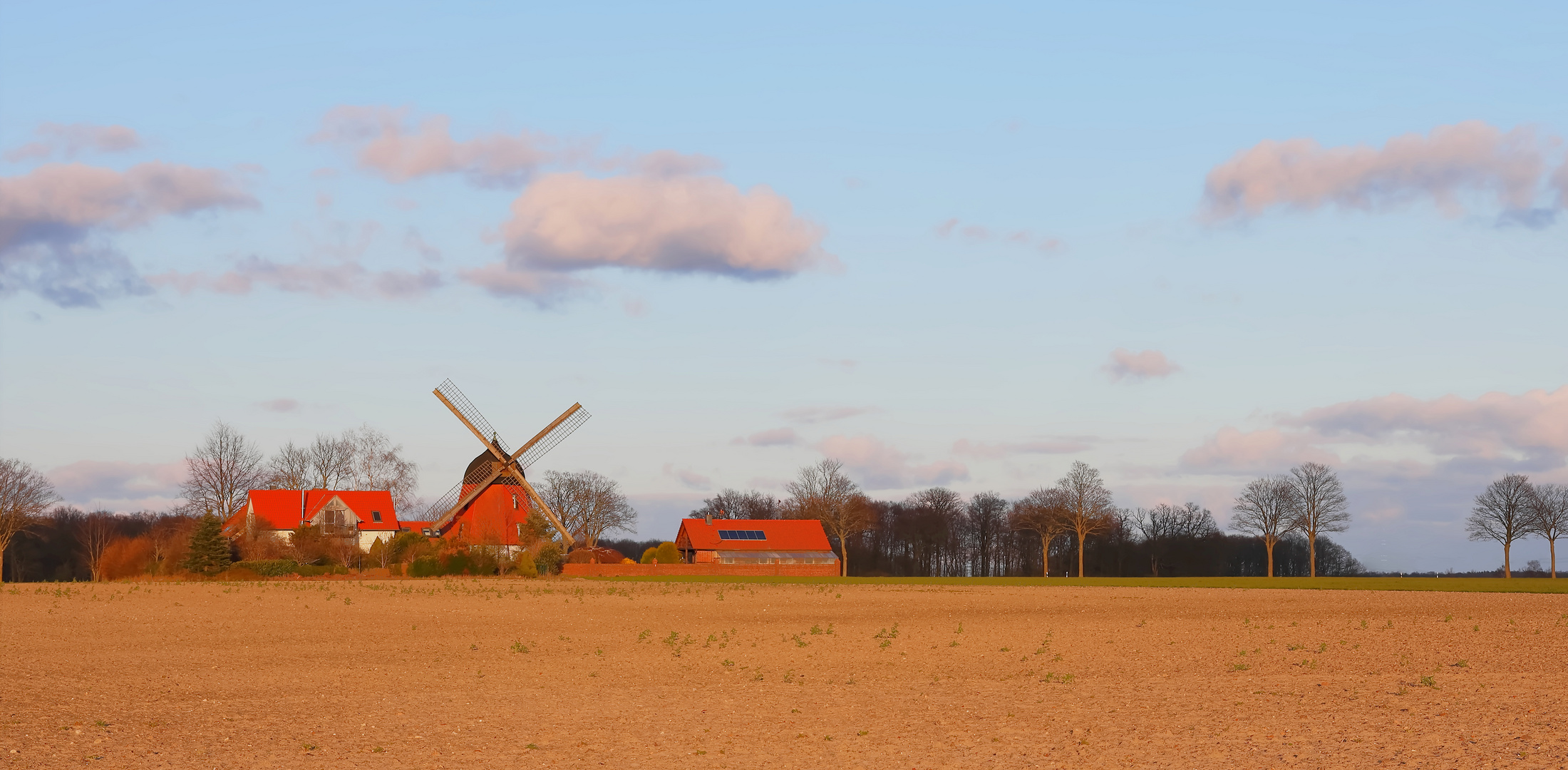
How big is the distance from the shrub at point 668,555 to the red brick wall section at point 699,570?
137cm

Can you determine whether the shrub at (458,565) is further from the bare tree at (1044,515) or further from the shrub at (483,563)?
the bare tree at (1044,515)

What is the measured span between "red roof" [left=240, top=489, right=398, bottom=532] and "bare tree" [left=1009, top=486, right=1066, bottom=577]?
173 feet

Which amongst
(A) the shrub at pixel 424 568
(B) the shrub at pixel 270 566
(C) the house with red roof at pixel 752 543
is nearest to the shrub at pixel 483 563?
(A) the shrub at pixel 424 568

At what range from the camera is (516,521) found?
81625 millimetres

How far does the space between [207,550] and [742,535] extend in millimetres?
40989

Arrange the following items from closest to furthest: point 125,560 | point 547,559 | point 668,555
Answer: point 125,560 → point 547,559 → point 668,555

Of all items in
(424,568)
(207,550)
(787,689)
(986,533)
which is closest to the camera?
(787,689)

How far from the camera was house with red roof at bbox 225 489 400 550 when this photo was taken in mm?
86125

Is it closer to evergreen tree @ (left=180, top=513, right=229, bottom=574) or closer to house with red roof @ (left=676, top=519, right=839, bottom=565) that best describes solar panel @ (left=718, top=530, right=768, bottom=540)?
house with red roof @ (left=676, top=519, right=839, bottom=565)

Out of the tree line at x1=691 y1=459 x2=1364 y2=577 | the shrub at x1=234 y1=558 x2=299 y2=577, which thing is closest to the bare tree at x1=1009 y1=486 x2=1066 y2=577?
the tree line at x1=691 y1=459 x2=1364 y2=577

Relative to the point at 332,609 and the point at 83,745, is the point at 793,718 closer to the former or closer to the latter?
the point at 83,745

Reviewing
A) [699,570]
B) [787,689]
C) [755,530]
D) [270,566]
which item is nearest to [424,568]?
[270,566]

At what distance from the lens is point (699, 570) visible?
8531 centimetres

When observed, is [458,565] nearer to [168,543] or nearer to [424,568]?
[424,568]
